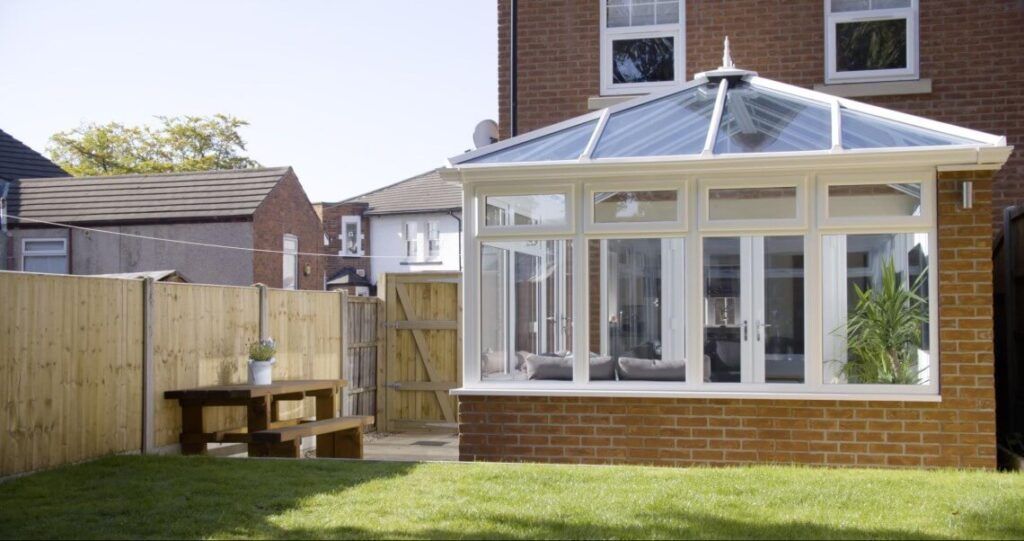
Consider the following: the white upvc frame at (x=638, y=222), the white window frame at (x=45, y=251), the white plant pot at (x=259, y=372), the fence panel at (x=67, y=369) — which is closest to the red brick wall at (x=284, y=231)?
the white window frame at (x=45, y=251)

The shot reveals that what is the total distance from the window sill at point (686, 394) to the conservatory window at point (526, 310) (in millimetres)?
151

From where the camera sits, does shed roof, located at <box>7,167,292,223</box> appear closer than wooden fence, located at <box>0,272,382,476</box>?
No

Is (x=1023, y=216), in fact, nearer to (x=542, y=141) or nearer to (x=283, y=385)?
(x=542, y=141)

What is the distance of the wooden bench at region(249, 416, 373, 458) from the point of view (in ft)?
33.1

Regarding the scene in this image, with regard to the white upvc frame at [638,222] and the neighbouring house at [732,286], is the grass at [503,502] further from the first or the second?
the white upvc frame at [638,222]

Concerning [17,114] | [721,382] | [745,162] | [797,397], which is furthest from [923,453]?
[17,114]

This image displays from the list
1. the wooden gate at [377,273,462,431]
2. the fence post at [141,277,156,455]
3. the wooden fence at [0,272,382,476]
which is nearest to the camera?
the wooden fence at [0,272,382,476]

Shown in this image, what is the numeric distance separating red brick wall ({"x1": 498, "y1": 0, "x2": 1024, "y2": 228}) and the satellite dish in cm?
14

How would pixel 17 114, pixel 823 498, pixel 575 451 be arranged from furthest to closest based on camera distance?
pixel 17 114, pixel 575 451, pixel 823 498

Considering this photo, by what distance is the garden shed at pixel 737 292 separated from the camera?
857cm

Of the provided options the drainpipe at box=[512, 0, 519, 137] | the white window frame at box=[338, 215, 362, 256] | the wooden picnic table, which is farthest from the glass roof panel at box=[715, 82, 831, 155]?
the white window frame at box=[338, 215, 362, 256]

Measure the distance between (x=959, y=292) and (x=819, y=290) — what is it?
1.01 m

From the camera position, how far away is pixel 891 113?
361 inches

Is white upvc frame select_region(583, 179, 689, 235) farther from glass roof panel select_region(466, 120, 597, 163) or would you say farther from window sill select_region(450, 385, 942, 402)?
window sill select_region(450, 385, 942, 402)
